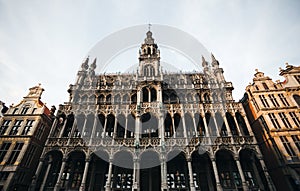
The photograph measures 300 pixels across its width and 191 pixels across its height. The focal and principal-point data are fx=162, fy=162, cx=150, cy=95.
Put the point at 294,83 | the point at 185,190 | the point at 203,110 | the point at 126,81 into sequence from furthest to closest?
the point at 126,81, the point at 294,83, the point at 203,110, the point at 185,190

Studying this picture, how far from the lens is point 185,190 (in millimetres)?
21875

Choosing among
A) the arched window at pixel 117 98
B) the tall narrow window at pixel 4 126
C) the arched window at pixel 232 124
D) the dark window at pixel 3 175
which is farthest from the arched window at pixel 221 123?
the tall narrow window at pixel 4 126

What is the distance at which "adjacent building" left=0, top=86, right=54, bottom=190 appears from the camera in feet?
73.4

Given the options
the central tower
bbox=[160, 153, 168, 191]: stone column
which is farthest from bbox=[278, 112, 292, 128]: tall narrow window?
the central tower

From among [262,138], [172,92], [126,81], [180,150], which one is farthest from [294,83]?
[126,81]

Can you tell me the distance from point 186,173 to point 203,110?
31.5ft

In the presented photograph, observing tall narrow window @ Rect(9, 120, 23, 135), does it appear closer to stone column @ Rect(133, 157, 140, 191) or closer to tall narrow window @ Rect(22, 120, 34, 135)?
tall narrow window @ Rect(22, 120, 34, 135)

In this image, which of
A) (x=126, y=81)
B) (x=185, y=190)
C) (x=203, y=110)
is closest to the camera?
(x=185, y=190)

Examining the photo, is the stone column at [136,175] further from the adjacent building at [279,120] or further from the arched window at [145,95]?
the adjacent building at [279,120]

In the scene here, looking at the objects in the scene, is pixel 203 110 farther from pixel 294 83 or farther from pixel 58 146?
pixel 58 146

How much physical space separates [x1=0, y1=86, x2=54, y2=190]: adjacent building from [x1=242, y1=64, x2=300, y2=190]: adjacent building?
36.3 meters

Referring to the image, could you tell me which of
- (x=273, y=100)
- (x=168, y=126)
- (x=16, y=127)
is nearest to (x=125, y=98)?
(x=168, y=126)

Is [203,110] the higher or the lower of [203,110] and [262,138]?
the higher

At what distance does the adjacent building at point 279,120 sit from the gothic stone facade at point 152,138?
2473 millimetres
